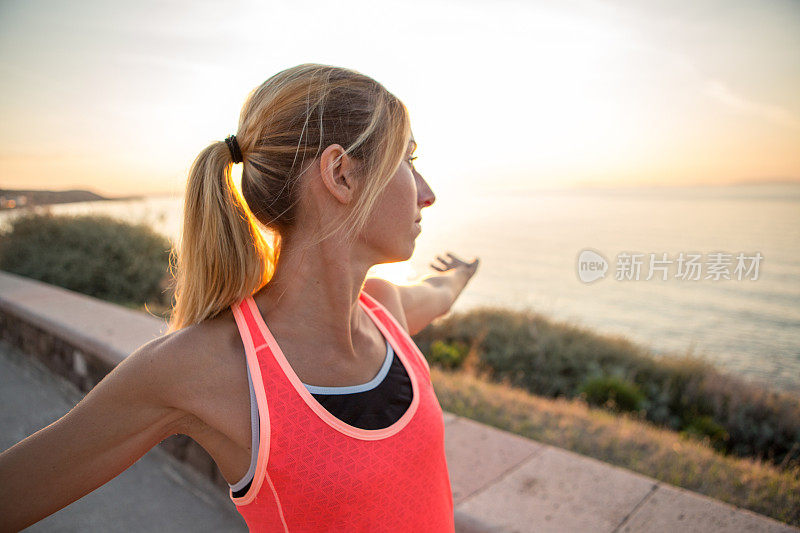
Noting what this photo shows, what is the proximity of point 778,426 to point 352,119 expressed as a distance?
8.19m

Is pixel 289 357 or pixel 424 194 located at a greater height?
pixel 424 194

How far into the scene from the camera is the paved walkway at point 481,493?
2133mm

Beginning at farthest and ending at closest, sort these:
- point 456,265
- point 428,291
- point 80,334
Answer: point 80,334
point 456,265
point 428,291

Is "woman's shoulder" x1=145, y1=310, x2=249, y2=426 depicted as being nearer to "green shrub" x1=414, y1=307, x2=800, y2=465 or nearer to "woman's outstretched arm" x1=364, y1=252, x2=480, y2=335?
"woman's outstretched arm" x1=364, y1=252, x2=480, y2=335

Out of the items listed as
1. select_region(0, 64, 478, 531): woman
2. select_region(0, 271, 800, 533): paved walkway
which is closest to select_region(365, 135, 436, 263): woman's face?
select_region(0, 64, 478, 531): woman

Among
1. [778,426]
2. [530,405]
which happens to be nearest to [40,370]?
[530,405]

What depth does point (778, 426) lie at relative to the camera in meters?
6.93

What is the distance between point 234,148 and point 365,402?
2.27 feet

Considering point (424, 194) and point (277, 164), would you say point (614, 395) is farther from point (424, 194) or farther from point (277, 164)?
point (277, 164)

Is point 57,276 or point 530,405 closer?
point 530,405

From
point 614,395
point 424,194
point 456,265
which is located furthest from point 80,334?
point 614,395

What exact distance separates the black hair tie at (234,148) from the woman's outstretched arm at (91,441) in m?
0.48

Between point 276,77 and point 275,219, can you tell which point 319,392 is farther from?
point 276,77

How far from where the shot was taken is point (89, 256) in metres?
9.12
